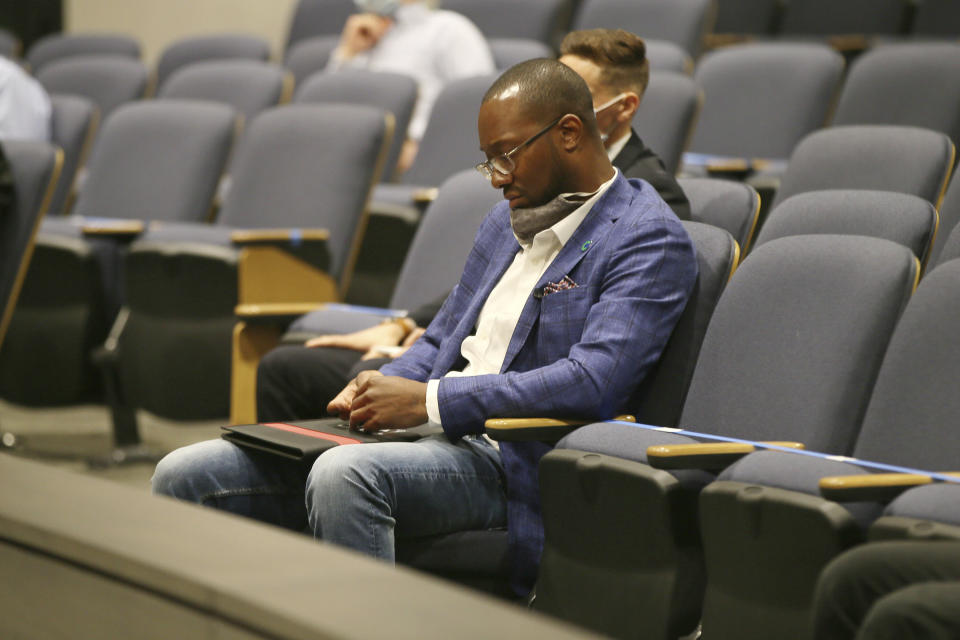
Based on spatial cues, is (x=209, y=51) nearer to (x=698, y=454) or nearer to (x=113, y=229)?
(x=113, y=229)

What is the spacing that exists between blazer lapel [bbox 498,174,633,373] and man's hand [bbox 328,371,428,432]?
0.34ft

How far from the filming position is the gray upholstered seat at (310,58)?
351 centimetres

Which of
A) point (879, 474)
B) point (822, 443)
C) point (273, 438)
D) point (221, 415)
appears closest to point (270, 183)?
point (221, 415)

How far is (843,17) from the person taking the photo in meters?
3.48

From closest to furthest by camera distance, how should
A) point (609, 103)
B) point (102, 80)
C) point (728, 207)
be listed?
1. point (728, 207)
2. point (609, 103)
3. point (102, 80)

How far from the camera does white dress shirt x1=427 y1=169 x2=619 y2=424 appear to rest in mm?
1324

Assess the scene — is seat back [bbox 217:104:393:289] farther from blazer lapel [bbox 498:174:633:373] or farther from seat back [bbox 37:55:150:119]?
seat back [bbox 37:55:150:119]

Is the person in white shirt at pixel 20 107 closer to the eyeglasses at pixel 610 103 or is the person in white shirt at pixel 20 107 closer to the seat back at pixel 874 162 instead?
the eyeglasses at pixel 610 103

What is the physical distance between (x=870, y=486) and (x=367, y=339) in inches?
35.5

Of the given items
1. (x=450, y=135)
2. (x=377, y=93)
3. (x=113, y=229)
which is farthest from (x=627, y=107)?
(x=377, y=93)

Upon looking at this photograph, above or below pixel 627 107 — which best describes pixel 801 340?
below

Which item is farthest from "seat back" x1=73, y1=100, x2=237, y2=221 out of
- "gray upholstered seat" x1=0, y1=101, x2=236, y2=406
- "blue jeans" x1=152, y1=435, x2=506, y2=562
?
"blue jeans" x1=152, y1=435, x2=506, y2=562

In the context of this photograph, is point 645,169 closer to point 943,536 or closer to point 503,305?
point 503,305

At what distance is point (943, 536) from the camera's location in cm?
86
